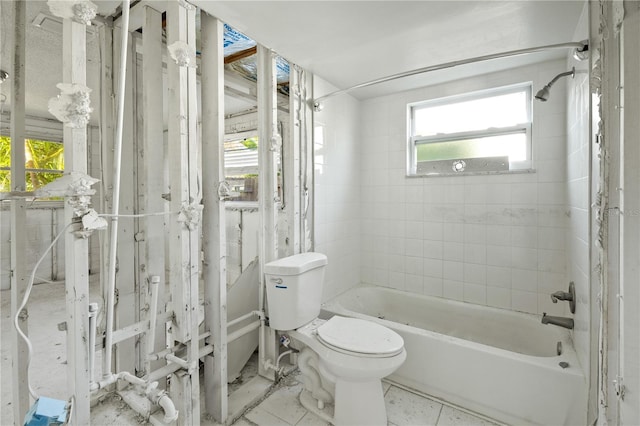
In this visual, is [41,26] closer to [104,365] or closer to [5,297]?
[104,365]

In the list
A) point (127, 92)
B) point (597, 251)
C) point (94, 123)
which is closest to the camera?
point (597, 251)

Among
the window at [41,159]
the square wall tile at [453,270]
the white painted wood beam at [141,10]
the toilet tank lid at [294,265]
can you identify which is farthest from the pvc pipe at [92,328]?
the window at [41,159]

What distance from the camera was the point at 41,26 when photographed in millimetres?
1702

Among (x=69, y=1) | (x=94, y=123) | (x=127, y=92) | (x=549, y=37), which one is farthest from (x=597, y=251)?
(x=94, y=123)

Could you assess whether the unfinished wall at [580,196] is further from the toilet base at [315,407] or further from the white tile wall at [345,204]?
the toilet base at [315,407]

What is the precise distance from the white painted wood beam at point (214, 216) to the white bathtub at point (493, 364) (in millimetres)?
878

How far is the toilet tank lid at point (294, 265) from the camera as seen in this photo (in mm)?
1702

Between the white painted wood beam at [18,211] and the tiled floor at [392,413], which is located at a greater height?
the white painted wood beam at [18,211]

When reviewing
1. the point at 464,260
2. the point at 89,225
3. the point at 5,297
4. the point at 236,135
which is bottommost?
the point at 5,297

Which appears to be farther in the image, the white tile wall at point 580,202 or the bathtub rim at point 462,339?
the bathtub rim at point 462,339

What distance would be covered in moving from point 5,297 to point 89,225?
374 centimetres

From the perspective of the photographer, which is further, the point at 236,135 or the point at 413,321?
the point at 236,135

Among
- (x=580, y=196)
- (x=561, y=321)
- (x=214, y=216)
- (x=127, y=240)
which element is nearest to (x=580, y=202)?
(x=580, y=196)

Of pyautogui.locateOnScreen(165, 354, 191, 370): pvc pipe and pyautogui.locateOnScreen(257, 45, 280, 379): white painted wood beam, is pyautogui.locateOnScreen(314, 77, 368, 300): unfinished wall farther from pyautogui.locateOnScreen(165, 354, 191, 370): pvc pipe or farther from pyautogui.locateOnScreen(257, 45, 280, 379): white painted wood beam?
pyautogui.locateOnScreen(165, 354, 191, 370): pvc pipe
